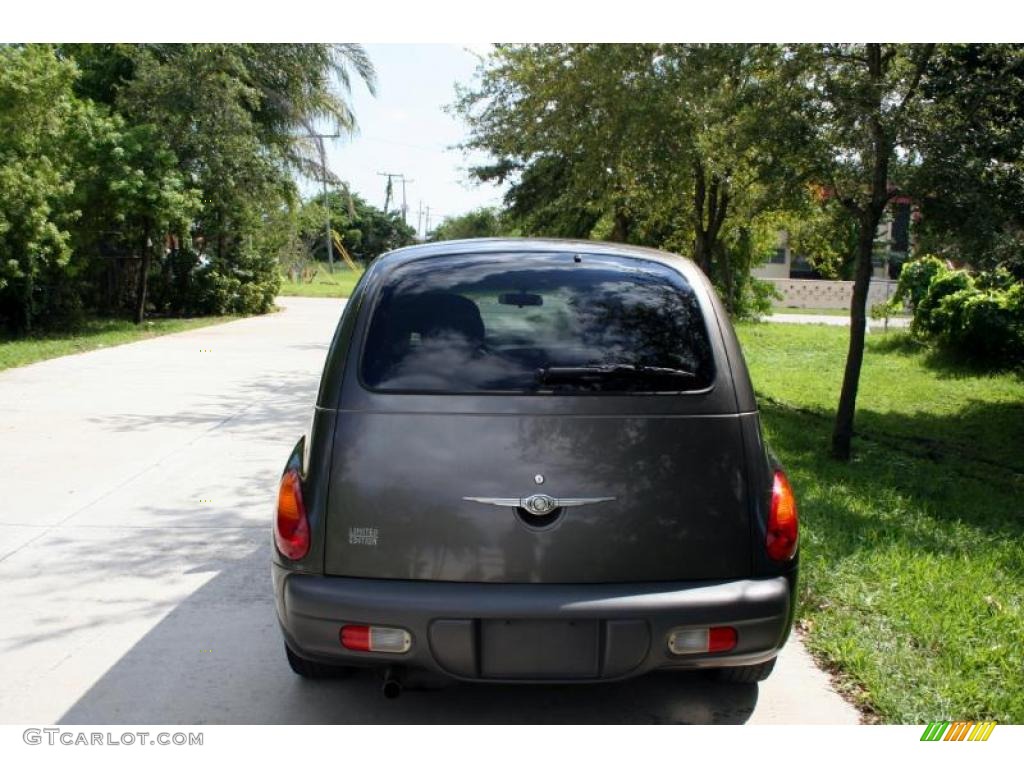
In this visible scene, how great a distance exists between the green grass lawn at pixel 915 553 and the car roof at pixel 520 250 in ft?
5.75

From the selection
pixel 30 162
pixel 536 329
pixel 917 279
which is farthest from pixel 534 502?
pixel 917 279

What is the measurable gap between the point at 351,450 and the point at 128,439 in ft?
19.6

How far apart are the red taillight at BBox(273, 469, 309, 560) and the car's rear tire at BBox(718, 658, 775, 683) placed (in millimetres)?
1654

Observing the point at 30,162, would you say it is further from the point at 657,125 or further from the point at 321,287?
the point at 321,287

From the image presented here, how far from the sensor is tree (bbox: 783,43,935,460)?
307 inches

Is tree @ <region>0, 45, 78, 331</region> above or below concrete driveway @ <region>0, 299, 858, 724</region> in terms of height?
above

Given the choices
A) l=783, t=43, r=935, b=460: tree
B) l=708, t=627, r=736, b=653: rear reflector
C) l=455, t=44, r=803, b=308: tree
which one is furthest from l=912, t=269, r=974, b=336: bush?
l=708, t=627, r=736, b=653: rear reflector

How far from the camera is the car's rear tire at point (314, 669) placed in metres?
3.78

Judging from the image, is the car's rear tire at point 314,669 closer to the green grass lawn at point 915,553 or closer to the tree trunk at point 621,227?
the green grass lawn at point 915,553

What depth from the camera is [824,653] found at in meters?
4.19

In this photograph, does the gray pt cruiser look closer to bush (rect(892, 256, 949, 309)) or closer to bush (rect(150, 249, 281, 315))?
bush (rect(892, 256, 949, 309))

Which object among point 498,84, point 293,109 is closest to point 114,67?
point 293,109

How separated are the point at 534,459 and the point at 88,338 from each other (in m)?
15.6

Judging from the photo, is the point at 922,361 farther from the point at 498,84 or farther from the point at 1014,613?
the point at 1014,613
